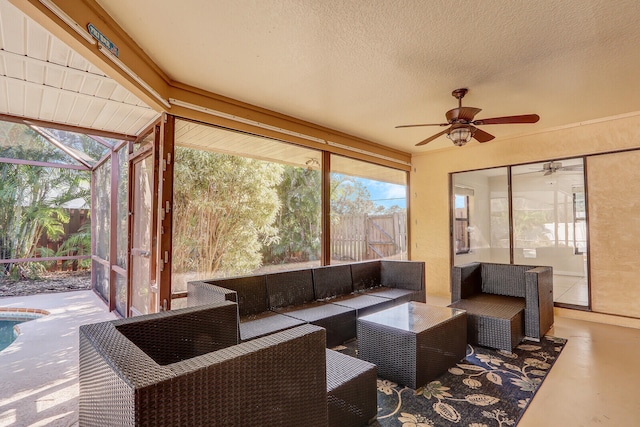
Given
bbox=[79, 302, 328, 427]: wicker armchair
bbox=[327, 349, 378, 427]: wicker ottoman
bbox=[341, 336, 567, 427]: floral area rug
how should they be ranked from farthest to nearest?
bbox=[341, 336, 567, 427]: floral area rug → bbox=[327, 349, 378, 427]: wicker ottoman → bbox=[79, 302, 328, 427]: wicker armchair

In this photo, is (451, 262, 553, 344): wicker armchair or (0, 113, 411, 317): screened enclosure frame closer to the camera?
(0, 113, 411, 317): screened enclosure frame

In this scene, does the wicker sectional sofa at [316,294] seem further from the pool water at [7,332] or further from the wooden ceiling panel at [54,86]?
the pool water at [7,332]

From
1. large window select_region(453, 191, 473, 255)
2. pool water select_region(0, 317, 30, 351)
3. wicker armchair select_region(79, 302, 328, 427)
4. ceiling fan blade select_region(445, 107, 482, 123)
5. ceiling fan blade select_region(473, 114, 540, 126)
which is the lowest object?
pool water select_region(0, 317, 30, 351)

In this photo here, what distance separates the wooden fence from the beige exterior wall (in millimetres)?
618

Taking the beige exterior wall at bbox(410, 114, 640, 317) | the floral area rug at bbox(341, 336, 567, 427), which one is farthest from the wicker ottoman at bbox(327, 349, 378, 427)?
the beige exterior wall at bbox(410, 114, 640, 317)

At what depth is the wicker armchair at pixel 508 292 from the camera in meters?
3.18

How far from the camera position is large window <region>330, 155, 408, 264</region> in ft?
15.8

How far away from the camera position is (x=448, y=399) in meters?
2.16

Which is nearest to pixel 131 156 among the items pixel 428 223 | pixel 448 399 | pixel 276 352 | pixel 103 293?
pixel 103 293

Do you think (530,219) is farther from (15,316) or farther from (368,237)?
(15,316)

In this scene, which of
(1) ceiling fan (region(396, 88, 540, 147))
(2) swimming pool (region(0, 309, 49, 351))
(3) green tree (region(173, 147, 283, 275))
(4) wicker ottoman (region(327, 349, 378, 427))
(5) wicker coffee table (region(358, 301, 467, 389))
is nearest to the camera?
(4) wicker ottoman (region(327, 349, 378, 427))

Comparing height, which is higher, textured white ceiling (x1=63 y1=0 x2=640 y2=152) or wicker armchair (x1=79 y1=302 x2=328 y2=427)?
textured white ceiling (x1=63 y1=0 x2=640 y2=152)

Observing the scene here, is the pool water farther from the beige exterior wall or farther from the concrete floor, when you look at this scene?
the beige exterior wall

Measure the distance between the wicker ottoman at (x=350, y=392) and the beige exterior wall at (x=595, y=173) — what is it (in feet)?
13.0
